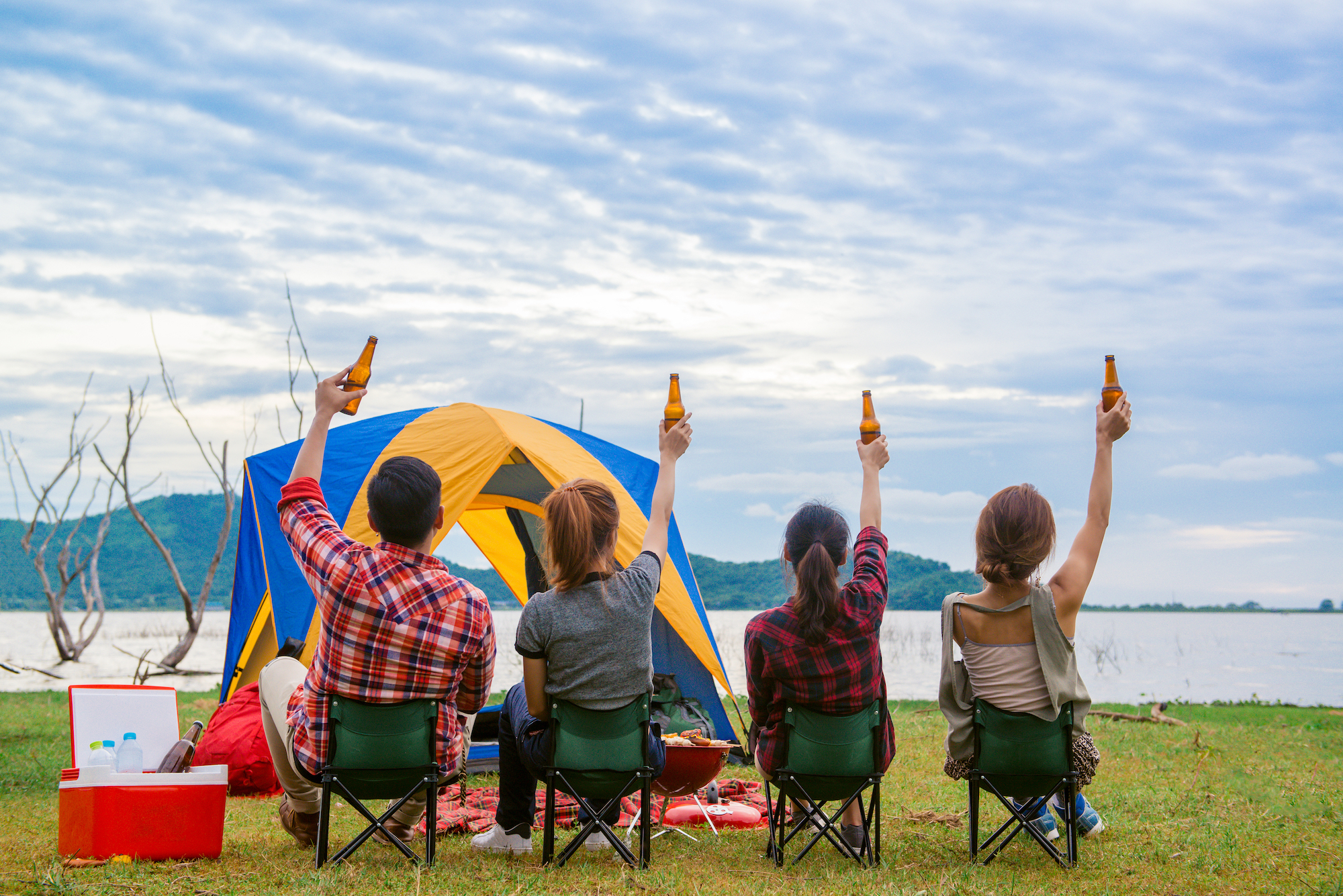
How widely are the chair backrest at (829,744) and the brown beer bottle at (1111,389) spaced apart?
1287 millimetres

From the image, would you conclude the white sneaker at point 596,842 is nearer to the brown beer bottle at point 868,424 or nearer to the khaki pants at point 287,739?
the khaki pants at point 287,739

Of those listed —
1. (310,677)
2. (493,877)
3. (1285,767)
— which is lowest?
Result: (1285,767)

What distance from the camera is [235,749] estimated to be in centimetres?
498

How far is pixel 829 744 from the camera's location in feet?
10.5

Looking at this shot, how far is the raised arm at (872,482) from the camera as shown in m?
3.52

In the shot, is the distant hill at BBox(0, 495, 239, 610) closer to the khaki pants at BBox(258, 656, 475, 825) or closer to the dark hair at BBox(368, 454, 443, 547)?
the khaki pants at BBox(258, 656, 475, 825)

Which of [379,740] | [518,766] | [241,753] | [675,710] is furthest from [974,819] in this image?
[241,753]

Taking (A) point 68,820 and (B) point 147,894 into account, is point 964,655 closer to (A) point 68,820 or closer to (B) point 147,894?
(B) point 147,894

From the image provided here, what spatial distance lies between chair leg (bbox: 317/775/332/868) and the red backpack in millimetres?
2013

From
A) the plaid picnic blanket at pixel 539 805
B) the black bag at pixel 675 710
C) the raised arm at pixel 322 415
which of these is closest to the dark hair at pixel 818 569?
the plaid picnic blanket at pixel 539 805

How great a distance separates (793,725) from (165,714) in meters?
2.31

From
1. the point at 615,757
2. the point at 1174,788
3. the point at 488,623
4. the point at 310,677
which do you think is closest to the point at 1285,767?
the point at 1174,788

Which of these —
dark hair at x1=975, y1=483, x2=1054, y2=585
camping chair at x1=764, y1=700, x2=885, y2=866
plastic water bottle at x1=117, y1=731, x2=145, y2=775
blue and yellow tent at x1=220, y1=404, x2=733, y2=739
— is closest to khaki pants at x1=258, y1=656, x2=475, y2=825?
plastic water bottle at x1=117, y1=731, x2=145, y2=775

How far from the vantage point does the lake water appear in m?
13.3
